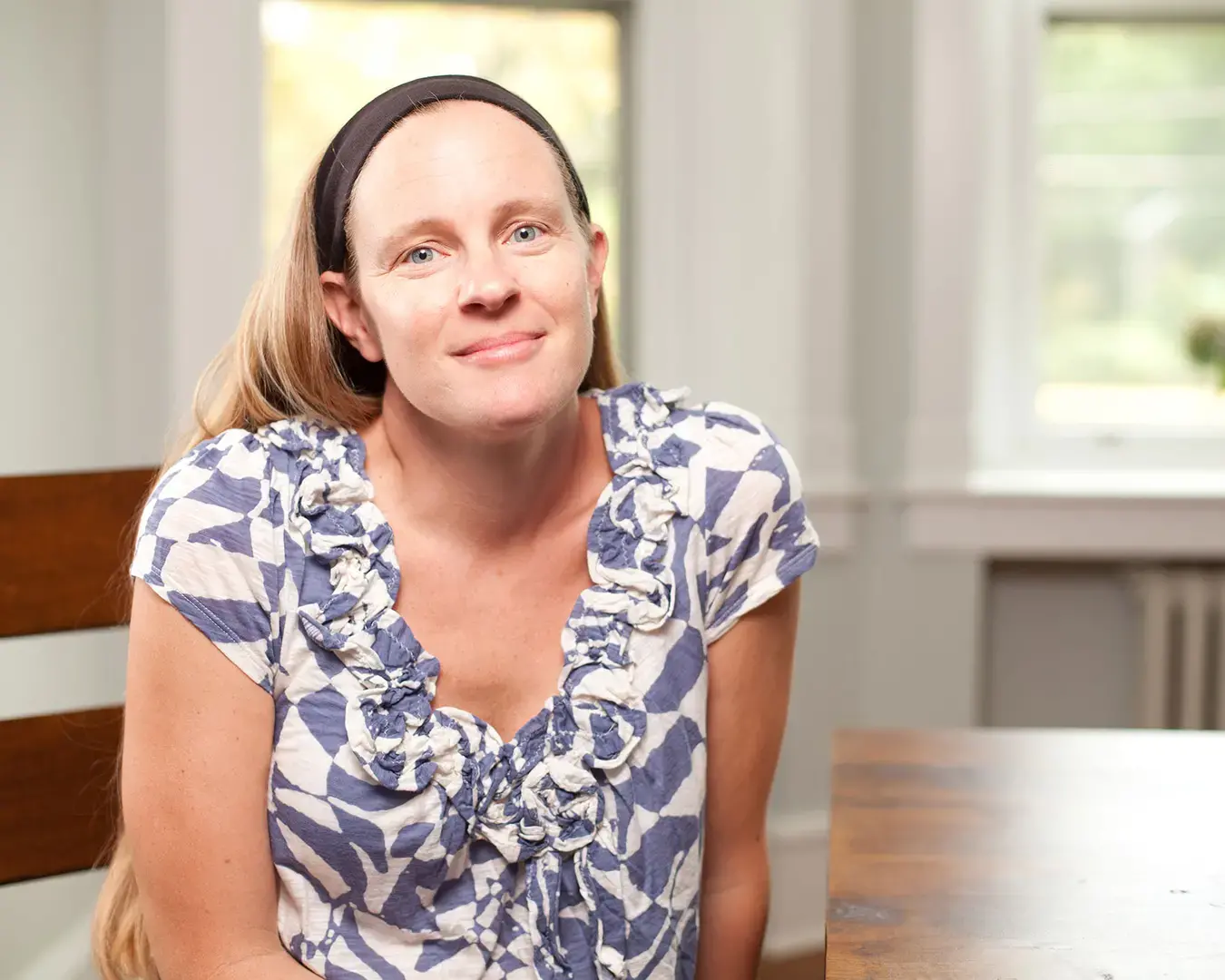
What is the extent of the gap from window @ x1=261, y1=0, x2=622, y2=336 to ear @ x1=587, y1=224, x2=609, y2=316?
148cm

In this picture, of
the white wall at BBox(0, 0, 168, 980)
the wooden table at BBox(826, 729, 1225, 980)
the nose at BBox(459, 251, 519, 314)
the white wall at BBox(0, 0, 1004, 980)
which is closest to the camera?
the wooden table at BBox(826, 729, 1225, 980)

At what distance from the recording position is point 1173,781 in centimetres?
124

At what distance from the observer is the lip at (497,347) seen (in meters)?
1.07

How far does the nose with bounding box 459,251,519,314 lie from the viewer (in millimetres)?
1057

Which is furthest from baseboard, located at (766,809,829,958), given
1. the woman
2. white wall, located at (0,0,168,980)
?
the woman

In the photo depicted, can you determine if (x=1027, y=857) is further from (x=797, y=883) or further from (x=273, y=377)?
(x=797, y=883)

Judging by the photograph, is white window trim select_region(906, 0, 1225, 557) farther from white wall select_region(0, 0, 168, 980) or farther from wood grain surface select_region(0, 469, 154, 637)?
wood grain surface select_region(0, 469, 154, 637)

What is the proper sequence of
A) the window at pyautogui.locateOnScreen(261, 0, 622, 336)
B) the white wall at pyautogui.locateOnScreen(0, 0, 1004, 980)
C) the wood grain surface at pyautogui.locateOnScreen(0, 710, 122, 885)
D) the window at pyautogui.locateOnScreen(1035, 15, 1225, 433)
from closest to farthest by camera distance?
the wood grain surface at pyautogui.locateOnScreen(0, 710, 122, 885)
the white wall at pyautogui.locateOnScreen(0, 0, 1004, 980)
the window at pyautogui.locateOnScreen(261, 0, 622, 336)
the window at pyautogui.locateOnScreen(1035, 15, 1225, 433)

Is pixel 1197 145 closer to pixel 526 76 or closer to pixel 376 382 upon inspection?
pixel 526 76

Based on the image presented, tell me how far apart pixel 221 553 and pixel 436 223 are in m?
0.30

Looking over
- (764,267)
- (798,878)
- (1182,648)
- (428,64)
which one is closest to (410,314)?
(764,267)

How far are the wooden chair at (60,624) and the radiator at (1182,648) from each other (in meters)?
2.05

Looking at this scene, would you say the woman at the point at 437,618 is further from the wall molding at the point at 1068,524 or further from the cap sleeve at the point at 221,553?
the wall molding at the point at 1068,524

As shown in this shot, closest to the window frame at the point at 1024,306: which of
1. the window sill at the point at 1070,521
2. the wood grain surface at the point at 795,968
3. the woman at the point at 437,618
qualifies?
the window sill at the point at 1070,521
